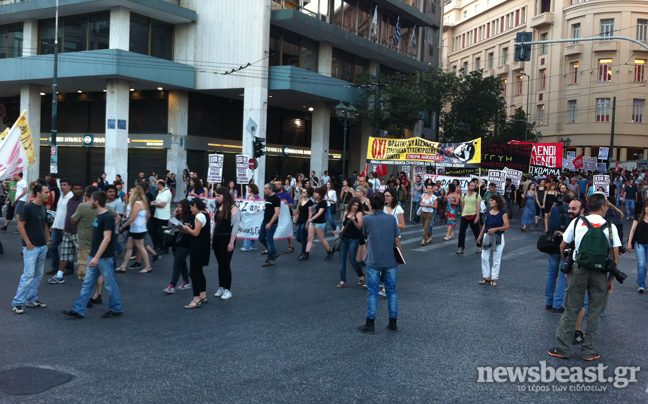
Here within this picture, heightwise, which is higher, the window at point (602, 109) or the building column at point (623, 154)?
the window at point (602, 109)

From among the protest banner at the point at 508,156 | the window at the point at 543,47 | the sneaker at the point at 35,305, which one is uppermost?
the window at the point at 543,47

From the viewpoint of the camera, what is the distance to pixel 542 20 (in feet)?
189

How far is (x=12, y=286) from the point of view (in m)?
9.41

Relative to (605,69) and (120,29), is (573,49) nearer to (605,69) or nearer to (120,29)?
(605,69)

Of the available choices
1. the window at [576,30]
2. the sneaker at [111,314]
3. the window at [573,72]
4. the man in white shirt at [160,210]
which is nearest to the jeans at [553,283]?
the sneaker at [111,314]

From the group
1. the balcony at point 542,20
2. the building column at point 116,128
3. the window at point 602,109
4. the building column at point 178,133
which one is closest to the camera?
the building column at point 116,128

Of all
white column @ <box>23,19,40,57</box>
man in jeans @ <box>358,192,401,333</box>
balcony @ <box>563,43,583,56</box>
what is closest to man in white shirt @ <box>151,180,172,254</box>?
man in jeans @ <box>358,192,401,333</box>

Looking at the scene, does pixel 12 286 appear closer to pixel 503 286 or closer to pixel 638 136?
pixel 503 286

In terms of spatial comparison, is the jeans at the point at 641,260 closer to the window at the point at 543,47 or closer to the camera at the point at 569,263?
the camera at the point at 569,263

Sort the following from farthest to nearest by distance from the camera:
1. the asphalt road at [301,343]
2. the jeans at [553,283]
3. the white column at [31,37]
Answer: the white column at [31,37] → the jeans at [553,283] → the asphalt road at [301,343]

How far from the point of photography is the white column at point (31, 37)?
31.2m

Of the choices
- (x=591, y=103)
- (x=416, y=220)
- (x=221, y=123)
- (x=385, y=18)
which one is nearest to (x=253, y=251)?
(x=416, y=220)

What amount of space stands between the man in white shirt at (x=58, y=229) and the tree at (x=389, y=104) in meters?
24.0

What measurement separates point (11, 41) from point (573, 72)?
48.6 m
